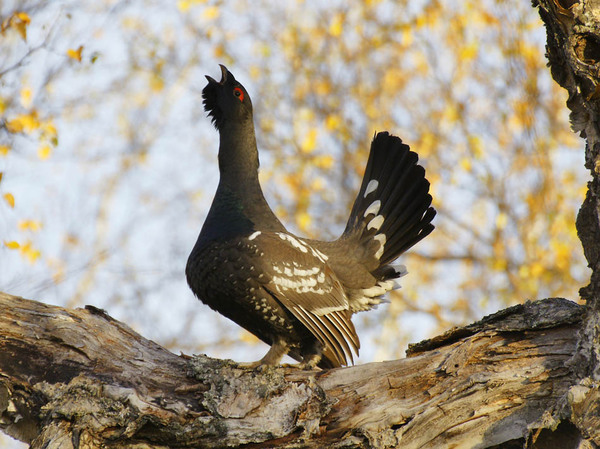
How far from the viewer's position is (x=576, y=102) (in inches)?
147

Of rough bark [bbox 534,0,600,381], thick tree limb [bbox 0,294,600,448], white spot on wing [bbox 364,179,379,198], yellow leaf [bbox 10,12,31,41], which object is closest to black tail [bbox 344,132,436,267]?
white spot on wing [bbox 364,179,379,198]

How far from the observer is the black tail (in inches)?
260

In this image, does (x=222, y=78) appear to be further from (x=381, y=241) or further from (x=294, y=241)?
(x=381, y=241)

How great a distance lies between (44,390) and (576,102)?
140 inches

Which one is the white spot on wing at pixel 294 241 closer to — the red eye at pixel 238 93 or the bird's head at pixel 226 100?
the bird's head at pixel 226 100

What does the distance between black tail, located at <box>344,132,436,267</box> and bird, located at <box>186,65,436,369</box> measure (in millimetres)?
10

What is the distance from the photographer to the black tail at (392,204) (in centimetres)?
661

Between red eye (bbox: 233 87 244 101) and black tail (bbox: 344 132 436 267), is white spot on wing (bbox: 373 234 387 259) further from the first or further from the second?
red eye (bbox: 233 87 244 101)

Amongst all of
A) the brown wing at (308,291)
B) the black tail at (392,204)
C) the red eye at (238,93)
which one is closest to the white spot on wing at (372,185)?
the black tail at (392,204)

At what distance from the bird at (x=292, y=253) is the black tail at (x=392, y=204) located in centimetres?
1

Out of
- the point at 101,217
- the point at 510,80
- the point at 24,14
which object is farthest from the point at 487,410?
the point at 101,217

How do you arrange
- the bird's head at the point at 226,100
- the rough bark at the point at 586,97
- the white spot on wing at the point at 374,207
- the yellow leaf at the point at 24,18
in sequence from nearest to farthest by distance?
the rough bark at the point at 586,97 → the bird's head at the point at 226,100 → the white spot on wing at the point at 374,207 → the yellow leaf at the point at 24,18

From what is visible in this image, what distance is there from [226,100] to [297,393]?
10.8 ft

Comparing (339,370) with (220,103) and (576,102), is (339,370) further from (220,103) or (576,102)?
(220,103)
